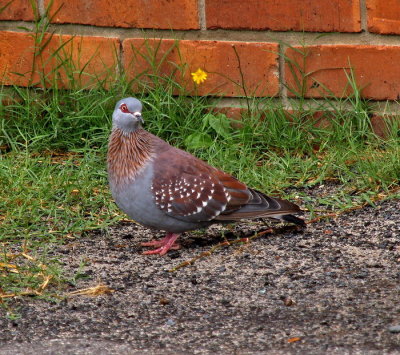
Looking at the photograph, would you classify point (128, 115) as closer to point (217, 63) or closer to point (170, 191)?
point (170, 191)

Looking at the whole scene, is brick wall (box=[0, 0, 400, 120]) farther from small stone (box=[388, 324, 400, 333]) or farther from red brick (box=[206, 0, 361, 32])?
small stone (box=[388, 324, 400, 333])

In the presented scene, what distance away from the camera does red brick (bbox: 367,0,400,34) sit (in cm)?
473

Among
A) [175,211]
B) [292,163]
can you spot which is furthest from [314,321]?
[292,163]

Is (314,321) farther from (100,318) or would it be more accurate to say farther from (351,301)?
(100,318)

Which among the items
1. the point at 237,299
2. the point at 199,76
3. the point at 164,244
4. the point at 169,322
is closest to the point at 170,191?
the point at 164,244

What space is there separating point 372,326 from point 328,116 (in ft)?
6.77

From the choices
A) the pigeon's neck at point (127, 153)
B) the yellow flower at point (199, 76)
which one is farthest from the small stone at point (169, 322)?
the yellow flower at point (199, 76)

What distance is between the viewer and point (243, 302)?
10.9 feet

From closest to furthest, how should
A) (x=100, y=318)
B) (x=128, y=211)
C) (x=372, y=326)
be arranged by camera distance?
(x=372, y=326) → (x=100, y=318) → (x=128, y=211)

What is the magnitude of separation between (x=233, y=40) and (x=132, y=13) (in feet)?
1.84

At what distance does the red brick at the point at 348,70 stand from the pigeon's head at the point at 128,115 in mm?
1136

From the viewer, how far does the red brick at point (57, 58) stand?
5008mm

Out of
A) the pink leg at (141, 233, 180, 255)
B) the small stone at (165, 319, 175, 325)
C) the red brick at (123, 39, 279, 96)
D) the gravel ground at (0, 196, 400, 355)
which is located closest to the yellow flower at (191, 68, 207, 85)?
the red brick at (123, 39, 279, 96)

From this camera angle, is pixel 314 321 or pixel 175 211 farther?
pixel 175 211
